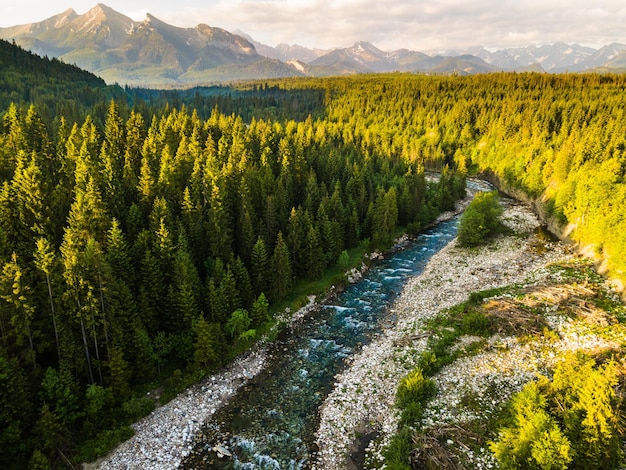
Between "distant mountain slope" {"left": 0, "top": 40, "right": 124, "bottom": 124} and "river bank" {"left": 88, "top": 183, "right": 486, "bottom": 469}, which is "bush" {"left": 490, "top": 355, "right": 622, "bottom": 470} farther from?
"distant mountain slope" {"left": 0, "top": 40, "right": 124, "bottom": 124}

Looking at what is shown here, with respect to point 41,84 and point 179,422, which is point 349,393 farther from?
point 41,84

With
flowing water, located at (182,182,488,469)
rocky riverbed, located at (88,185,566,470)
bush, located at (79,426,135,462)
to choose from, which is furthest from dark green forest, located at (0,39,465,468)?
flowing water, located at (182,182,488,469)

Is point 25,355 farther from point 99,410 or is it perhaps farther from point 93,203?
point 93,203

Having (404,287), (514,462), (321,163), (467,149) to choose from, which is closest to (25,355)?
(514,462)

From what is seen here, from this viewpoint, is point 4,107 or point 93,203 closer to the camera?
point 93,203

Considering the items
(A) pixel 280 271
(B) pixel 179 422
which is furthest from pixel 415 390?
(A) pixel 280 271

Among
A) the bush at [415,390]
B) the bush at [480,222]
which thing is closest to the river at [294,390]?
the bush at [415,390]
